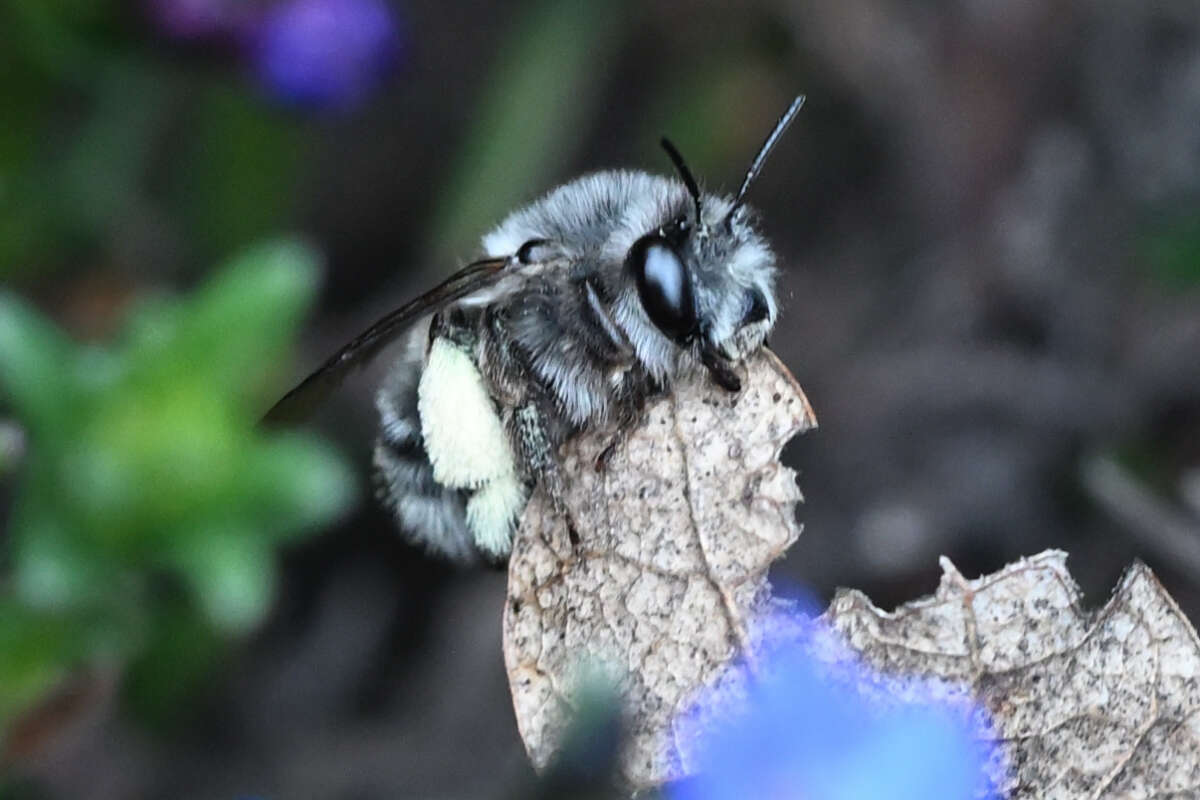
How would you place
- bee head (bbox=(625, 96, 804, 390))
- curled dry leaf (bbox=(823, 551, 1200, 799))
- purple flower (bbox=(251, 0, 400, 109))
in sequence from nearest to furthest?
curled dry leaf (bbox=(823, 551, 1200, 799))
bee head (bbox=(625, 96, 804, 390))
purple flower (bbox=(251, 0, 400, 109))

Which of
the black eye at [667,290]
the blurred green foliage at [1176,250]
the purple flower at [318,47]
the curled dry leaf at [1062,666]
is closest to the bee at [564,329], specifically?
the black eye at [667,290]

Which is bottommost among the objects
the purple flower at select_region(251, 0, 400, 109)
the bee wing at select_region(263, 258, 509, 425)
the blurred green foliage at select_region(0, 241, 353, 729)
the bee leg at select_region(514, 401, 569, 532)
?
the bee leg at select_region(514, 401, 569, 532)

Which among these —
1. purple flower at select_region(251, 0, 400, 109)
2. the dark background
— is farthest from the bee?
purple flower at select_region(251, 0, 400, 109)

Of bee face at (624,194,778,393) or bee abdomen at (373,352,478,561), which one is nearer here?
bee face at (624,194,778,393)

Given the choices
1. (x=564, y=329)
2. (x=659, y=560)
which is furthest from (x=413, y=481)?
(x=659, y=560)

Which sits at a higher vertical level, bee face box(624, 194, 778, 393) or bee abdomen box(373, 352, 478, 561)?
bee abdomen box(373, 352, 478, 561)

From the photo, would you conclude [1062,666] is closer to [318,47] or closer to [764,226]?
[764,226]

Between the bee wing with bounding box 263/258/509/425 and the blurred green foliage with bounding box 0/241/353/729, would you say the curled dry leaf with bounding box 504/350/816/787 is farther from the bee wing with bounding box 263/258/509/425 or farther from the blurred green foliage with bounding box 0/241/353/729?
the blurred green foliage with bounding box 0/241/353/729
